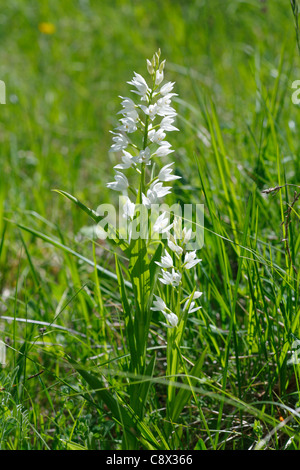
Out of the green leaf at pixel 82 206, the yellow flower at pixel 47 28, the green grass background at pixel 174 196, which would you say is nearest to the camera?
the green leaf at pixel 82 206

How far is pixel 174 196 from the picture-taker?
2275 mm

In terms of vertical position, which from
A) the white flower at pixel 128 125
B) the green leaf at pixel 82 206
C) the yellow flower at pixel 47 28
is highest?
the yellow flower at pixel 47 28

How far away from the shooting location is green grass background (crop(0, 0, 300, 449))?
1485 millimetres

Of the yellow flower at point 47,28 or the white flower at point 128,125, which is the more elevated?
the yellow flower at point 47,28

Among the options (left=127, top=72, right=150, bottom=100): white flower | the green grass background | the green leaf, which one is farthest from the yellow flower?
the green leaf

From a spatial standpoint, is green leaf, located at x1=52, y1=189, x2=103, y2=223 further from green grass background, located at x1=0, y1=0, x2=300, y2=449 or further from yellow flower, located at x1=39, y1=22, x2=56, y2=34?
yellow flower, located at x1=39, y1=22, x2=56, y2=34

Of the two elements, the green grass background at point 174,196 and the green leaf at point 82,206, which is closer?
the green leaf at point 82,206

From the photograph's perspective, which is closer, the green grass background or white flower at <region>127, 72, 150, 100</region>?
white flower at <region>127, 72, 150, 100</region>

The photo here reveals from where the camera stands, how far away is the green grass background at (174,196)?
1485mm

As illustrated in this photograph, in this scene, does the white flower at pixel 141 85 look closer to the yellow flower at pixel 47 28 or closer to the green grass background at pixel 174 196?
the green grass background at pixel 174 196

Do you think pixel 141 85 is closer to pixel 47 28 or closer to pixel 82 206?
pixel 82 206

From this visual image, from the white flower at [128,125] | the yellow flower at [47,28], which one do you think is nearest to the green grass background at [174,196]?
the yellow flower at [47,28]

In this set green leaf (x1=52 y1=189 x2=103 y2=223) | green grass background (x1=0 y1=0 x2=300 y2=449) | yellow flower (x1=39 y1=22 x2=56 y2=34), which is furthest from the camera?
yellow flower (x1=39 y1=22 x2=56 y2=34)
